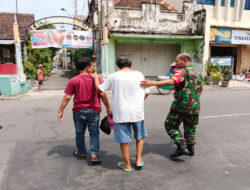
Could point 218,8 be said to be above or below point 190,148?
above

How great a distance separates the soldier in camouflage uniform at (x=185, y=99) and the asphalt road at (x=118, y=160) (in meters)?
0.41

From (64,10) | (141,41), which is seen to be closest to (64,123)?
(141,41)

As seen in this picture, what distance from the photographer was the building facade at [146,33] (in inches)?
504

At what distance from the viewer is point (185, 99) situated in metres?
3.06

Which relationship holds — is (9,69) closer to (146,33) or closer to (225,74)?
(146,33)

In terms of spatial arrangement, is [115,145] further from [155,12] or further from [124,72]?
[155,12]

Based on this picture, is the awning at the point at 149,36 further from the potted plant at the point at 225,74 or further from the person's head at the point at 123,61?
the person's head at the point at 123,61

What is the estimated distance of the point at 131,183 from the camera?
2707mm

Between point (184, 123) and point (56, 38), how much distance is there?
1043cm

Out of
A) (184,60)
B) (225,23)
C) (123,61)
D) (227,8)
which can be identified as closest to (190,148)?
(184,60)

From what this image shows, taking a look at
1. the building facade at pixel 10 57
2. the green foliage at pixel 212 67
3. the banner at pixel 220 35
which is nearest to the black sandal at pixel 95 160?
the building facade at pixel 10 57

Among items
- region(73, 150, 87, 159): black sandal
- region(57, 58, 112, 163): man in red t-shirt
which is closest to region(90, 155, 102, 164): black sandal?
region(57, 58, 112, 163): man in red t-shirt

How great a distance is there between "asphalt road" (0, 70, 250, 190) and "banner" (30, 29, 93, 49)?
7439 millimetres

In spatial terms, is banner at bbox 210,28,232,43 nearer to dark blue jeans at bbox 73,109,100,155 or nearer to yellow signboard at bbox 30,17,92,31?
yellow signboard at bbox 30,17,92,31
